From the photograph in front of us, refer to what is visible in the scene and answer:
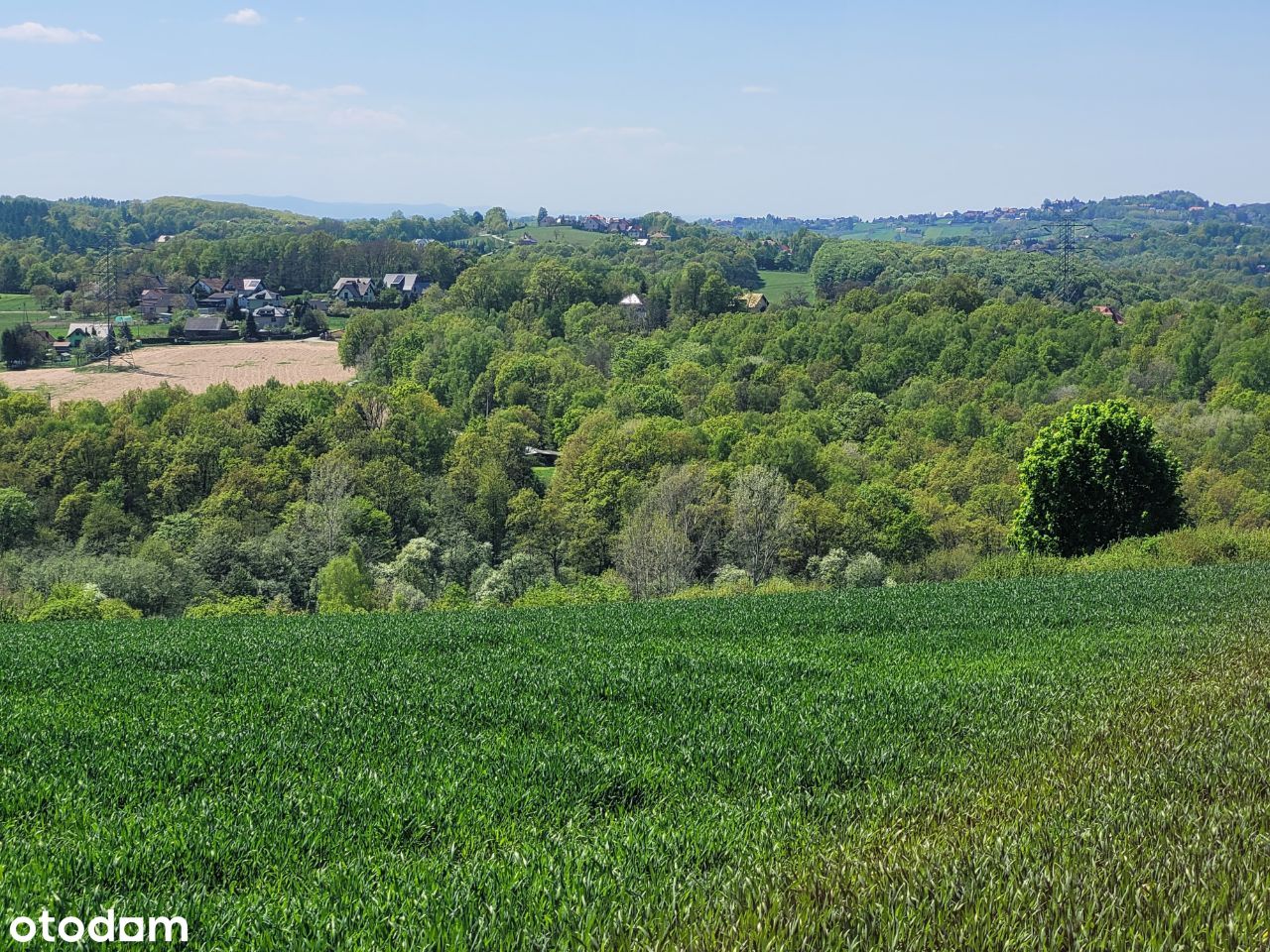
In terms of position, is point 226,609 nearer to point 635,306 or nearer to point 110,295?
point 635,306

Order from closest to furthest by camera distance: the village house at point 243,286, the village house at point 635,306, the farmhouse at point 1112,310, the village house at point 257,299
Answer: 1. the farmhouse at point 1112,310
2. the village house at point 635,306
3. the village house at point 257,299
4. the village house at point 243,286

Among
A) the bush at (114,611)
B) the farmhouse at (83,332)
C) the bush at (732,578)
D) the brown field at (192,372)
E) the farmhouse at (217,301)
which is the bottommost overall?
the bush at (732,578)

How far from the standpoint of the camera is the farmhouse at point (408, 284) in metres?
151

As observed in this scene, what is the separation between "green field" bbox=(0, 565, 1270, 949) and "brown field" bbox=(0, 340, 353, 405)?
73322 mm

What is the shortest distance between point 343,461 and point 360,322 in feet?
160

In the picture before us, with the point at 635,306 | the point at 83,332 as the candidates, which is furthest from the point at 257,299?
the point at 635,306

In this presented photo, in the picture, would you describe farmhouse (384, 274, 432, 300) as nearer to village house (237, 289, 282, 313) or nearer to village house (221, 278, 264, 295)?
village house (237, 289, 282, 313)

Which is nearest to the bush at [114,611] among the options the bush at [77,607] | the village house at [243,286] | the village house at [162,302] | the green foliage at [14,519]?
the bush at [77,607]

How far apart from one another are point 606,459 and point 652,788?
50.2 m

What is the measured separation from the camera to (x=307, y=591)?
158 feet

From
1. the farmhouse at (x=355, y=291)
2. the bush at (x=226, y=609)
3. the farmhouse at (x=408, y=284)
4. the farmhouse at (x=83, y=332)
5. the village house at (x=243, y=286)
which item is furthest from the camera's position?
the farmhouse at (x=408, y=284)

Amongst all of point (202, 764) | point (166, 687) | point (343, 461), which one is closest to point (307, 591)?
point (343, 461)

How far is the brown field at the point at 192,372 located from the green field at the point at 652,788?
241 ft

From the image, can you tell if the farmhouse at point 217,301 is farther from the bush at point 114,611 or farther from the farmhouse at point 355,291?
the bush at point 114,611
